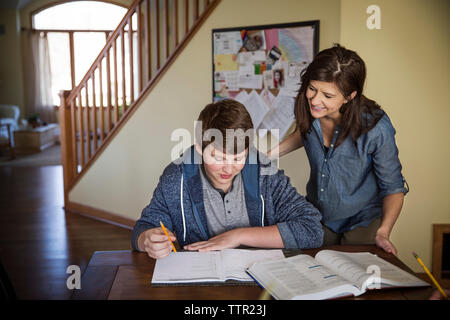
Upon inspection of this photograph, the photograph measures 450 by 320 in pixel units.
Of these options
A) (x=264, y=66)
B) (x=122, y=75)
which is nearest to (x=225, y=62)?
(x=264, y=66)

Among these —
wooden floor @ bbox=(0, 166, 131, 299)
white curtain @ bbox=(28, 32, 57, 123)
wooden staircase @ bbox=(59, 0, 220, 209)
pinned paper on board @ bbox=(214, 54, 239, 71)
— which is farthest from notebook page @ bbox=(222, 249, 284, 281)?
white curtain @ bbox=(28, 32, 57, 123)

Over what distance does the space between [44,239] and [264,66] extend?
6.85ft

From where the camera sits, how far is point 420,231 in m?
2.23

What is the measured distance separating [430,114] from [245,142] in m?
1.35

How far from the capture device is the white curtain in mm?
8414

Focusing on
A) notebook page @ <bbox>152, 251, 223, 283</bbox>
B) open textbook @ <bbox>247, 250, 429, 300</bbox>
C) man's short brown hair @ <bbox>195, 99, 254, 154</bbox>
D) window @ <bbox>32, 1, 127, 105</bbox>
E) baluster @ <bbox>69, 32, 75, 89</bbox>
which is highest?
window @ <bbox>32, 1, 127, 105</bbox>

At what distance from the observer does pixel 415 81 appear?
2.08m

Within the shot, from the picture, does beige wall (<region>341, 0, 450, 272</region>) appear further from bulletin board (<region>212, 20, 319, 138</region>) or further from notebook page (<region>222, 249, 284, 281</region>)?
notebook page (<region>222, 249, 284, 281</region>)

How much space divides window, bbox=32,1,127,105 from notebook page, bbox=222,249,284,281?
8230 mm

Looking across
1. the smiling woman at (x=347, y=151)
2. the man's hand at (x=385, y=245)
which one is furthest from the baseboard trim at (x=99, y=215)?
the man's hand at (x=385, y=245)

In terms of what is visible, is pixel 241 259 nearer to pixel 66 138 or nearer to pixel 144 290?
pixel 144 290

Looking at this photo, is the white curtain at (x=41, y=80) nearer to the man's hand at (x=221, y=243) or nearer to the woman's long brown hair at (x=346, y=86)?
the woman's long brown hair at (x=346, y=86)

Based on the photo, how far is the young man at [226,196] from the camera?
119 cm
